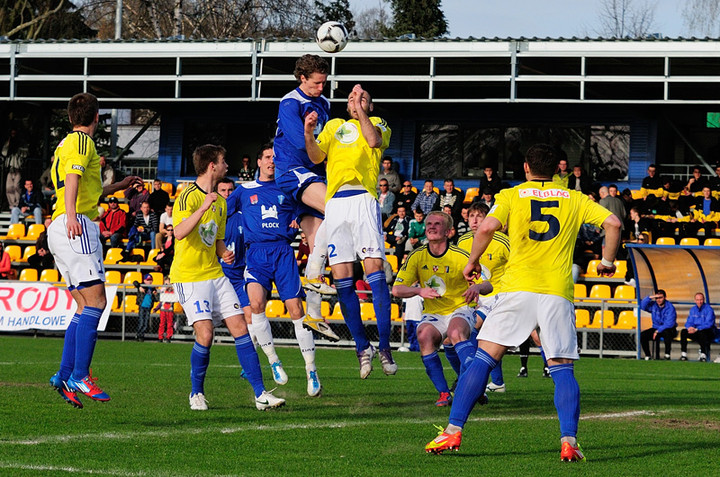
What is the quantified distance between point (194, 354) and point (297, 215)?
1974mm

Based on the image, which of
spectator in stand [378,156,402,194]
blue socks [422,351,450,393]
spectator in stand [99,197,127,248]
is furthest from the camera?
spectator in stand [99,197,127,248]

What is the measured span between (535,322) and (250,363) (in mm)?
3064

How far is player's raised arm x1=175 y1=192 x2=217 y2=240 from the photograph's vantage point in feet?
26.7

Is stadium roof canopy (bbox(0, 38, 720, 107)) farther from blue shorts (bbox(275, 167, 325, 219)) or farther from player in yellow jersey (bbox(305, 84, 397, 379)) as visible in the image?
player in yellow jersey (bbox(305, 84, 397, 379))

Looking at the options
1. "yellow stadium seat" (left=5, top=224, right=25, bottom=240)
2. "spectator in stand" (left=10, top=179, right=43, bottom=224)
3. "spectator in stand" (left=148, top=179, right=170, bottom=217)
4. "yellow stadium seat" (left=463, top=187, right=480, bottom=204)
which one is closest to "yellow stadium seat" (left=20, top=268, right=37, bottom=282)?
"yellow stadium seat" (left=5, top=224, right=25, bottom=240)

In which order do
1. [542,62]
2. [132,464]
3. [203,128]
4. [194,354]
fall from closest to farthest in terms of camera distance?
[132,464] < [194,354] < [542,62] < [203,128]

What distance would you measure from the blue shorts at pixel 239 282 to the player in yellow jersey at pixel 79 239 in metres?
3.45

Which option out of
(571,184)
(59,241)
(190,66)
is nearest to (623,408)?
(59,241)

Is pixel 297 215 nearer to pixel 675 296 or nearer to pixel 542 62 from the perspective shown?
pixel 675 296

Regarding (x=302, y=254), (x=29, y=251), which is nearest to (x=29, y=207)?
(x=29, y=251)

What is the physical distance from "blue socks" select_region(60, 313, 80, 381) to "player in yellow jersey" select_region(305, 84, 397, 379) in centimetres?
232

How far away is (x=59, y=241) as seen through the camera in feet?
26.1

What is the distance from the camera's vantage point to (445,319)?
32.0 feet

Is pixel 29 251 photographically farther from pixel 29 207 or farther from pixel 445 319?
pixel 445 319
